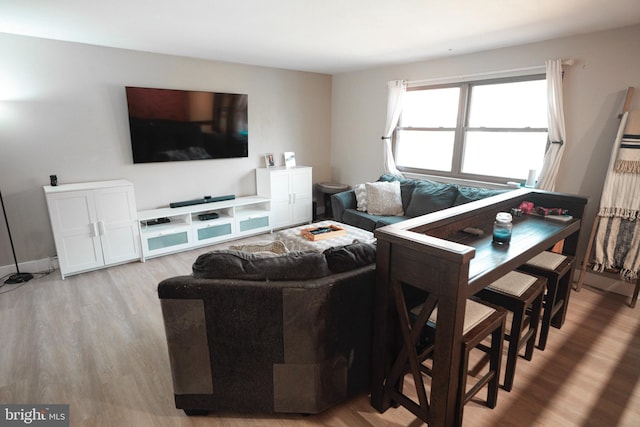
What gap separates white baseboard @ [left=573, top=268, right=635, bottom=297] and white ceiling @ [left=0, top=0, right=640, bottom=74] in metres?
2.13

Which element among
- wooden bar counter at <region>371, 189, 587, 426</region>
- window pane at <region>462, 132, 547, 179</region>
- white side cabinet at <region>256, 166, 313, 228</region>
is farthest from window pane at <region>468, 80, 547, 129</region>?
white side cabinet at <region>256, 166, 313, 228</region>

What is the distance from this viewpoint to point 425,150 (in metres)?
4.72

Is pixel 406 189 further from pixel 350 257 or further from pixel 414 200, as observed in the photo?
pixel 350 257

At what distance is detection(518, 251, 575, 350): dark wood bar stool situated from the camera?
7.27 feet

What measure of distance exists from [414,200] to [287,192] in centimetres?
187

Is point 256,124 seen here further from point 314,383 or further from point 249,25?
point 314,383

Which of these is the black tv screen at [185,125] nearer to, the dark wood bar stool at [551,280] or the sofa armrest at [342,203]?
the sofa armrest at [342,203]

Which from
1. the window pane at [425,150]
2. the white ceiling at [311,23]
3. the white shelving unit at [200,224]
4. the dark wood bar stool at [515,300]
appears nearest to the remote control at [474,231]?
the dark wood bar stool at [515,300]

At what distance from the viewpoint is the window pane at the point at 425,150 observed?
14.7 ft

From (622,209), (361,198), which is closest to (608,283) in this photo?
(622,209)

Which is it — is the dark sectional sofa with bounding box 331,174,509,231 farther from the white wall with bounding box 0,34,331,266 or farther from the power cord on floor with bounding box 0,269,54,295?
the power cord on floor with bounding box 0,269,54,295

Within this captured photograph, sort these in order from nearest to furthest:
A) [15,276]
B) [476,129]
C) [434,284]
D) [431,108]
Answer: [434,284], [15,276], [476,129], [431,108]

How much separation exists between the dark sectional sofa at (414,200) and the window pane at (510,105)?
2.61 ft

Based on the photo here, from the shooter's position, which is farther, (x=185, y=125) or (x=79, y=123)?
(x=185, y=125)
